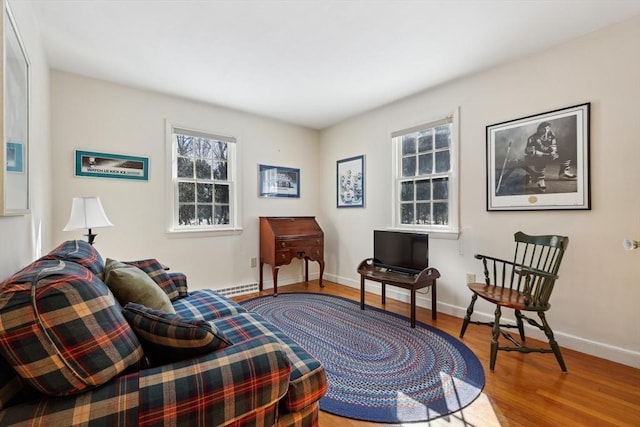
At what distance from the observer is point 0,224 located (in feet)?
3.92

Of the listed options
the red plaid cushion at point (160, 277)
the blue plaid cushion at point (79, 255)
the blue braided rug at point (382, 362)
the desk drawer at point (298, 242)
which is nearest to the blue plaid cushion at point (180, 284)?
the red plaid cushion at point (160, 277)

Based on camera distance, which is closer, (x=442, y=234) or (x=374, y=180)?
(x=442, y=234)

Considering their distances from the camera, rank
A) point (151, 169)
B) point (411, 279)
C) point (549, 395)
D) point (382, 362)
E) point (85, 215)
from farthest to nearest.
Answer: point (151, 169), point (411, 279), point (85, 215), point (382, 362), point (549, 395)

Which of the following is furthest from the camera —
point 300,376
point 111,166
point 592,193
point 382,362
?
point 111,166

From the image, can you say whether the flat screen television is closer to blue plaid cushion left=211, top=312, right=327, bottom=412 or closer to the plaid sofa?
blue plaid cushion left=211, top=312, right=327, bottom=412

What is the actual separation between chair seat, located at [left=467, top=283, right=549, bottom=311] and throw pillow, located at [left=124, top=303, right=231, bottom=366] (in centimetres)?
191

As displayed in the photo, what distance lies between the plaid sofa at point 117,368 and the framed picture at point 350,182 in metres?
3.16

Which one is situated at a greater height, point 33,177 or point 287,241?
point 33,177

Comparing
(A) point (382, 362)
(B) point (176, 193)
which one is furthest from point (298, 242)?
(A) point (382, 362)

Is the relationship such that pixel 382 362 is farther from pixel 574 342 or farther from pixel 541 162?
pixel 541 162

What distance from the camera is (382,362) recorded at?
83.4 inches

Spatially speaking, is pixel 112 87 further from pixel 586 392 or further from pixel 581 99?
pixel 586 392

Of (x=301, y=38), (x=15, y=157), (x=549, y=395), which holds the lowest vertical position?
(x=549, y=395)

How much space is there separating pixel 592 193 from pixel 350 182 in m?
2.60
